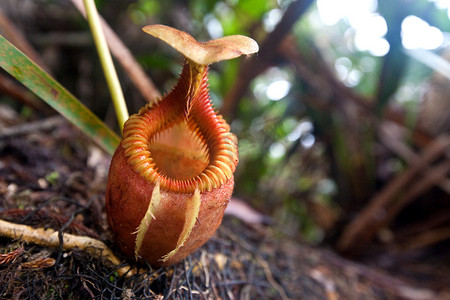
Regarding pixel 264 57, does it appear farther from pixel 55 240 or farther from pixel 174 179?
pixel 55 240

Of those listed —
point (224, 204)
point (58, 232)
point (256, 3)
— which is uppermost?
point (256, 3)

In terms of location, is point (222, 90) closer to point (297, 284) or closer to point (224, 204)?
point (297, 284)

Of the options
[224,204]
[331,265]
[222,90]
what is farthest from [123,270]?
[222,90]

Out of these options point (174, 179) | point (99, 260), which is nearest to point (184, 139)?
point (174, 179)

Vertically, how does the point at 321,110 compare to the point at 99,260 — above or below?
above

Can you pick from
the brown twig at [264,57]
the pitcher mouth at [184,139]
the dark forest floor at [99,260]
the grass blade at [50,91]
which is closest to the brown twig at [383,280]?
the dark forest floor at [99,260]
